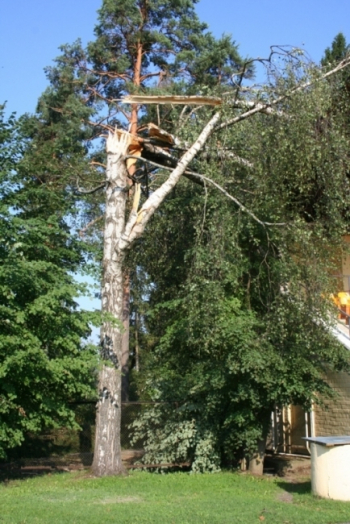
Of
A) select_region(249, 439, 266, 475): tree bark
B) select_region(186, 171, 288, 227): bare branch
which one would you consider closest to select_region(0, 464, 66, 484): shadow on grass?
select_region(249, 439, 266, 475): tree bark

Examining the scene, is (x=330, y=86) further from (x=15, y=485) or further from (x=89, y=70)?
(x=89, y=70)

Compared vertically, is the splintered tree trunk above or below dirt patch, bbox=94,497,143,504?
above

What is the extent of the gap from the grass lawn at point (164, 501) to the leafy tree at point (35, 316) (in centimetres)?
128

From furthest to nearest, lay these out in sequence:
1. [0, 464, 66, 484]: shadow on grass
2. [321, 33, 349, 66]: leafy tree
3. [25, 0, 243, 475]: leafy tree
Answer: [25, 0, 243, 475]: leafy tree < [321, 33, 349, 66]: leafy tree < [0, 464, 66, 484]: shadow on grass

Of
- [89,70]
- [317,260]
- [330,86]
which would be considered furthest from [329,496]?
[89,70]

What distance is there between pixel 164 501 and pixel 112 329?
4.21 metres

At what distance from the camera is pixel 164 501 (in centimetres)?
1007

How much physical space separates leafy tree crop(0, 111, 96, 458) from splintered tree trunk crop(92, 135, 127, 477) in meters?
0.55

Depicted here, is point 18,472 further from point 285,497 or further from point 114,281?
point 285,497

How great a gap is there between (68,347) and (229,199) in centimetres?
467

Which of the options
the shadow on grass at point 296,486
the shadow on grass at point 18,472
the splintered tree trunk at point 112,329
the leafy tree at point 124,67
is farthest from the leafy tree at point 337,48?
the shadow on grass at point 18,472

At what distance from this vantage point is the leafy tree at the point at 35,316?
1120 cm

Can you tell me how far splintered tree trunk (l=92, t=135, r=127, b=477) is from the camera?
12953mm

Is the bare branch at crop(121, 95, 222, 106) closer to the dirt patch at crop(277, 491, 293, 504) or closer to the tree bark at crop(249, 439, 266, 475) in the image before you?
the tree bark at crop(249, 439, 266, 475)
